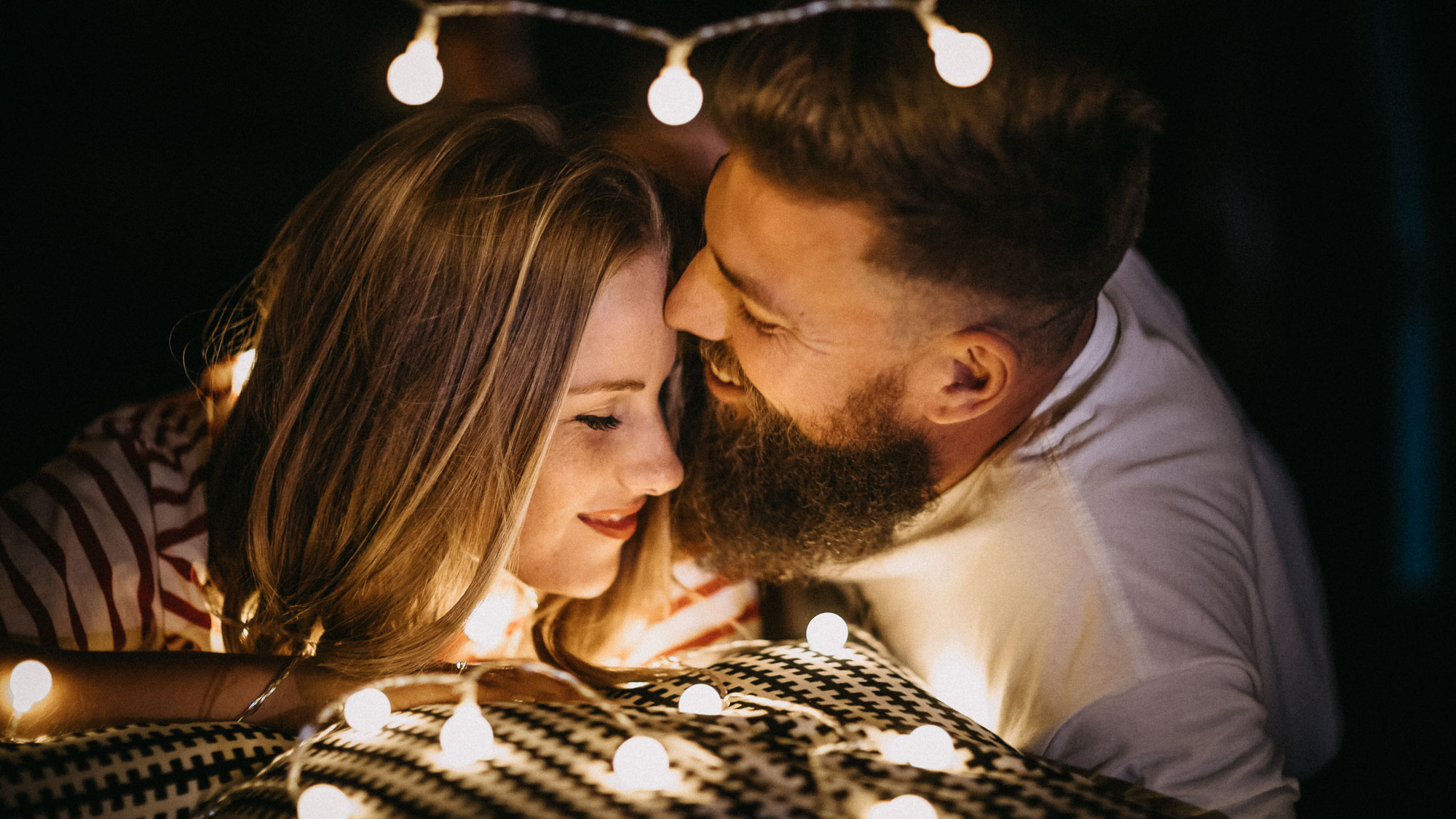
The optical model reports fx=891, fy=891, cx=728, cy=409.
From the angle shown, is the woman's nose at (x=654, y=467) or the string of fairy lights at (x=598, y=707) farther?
the woman's nose at (x=654, y=467)

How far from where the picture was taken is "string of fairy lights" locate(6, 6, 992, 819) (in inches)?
32.7

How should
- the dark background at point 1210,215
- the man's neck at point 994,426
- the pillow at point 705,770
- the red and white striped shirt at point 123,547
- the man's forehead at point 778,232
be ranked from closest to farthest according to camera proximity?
the pillow at point 705,770 → the man's forehead at point 778,232 → the red and white striped shirt at point 123,547 → the man's neck at point 994,426 → the dark background at point 1210,215

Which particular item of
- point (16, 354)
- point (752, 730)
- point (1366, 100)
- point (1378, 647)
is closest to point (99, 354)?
point (16, 354)

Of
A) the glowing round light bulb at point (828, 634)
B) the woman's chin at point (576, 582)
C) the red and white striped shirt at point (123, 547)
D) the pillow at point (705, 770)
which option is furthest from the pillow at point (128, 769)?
the glowing round light bulb at point (828, 634)

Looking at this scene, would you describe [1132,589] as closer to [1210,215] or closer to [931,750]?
[931,750]

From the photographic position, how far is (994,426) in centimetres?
134

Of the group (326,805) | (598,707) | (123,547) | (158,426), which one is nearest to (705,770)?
(598,707)

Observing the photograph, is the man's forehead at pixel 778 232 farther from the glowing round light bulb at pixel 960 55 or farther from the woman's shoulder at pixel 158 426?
the woman's shoulder at pixel 158 426

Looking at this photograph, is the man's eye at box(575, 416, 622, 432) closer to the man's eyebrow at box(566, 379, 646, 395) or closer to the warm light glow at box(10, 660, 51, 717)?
the man's eyebrow at box(566, 379, 646, 395)

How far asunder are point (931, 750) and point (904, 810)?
0.13m

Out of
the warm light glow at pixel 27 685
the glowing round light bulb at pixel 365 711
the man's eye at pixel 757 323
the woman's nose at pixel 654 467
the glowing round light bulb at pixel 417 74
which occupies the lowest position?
the glowing round light bulb at pixel 365 711

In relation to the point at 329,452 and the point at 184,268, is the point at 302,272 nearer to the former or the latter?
the point at 329,452

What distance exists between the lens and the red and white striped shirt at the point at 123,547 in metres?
1.16

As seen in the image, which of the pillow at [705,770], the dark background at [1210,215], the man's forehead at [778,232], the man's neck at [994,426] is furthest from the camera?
the dark background at [1210,215]
